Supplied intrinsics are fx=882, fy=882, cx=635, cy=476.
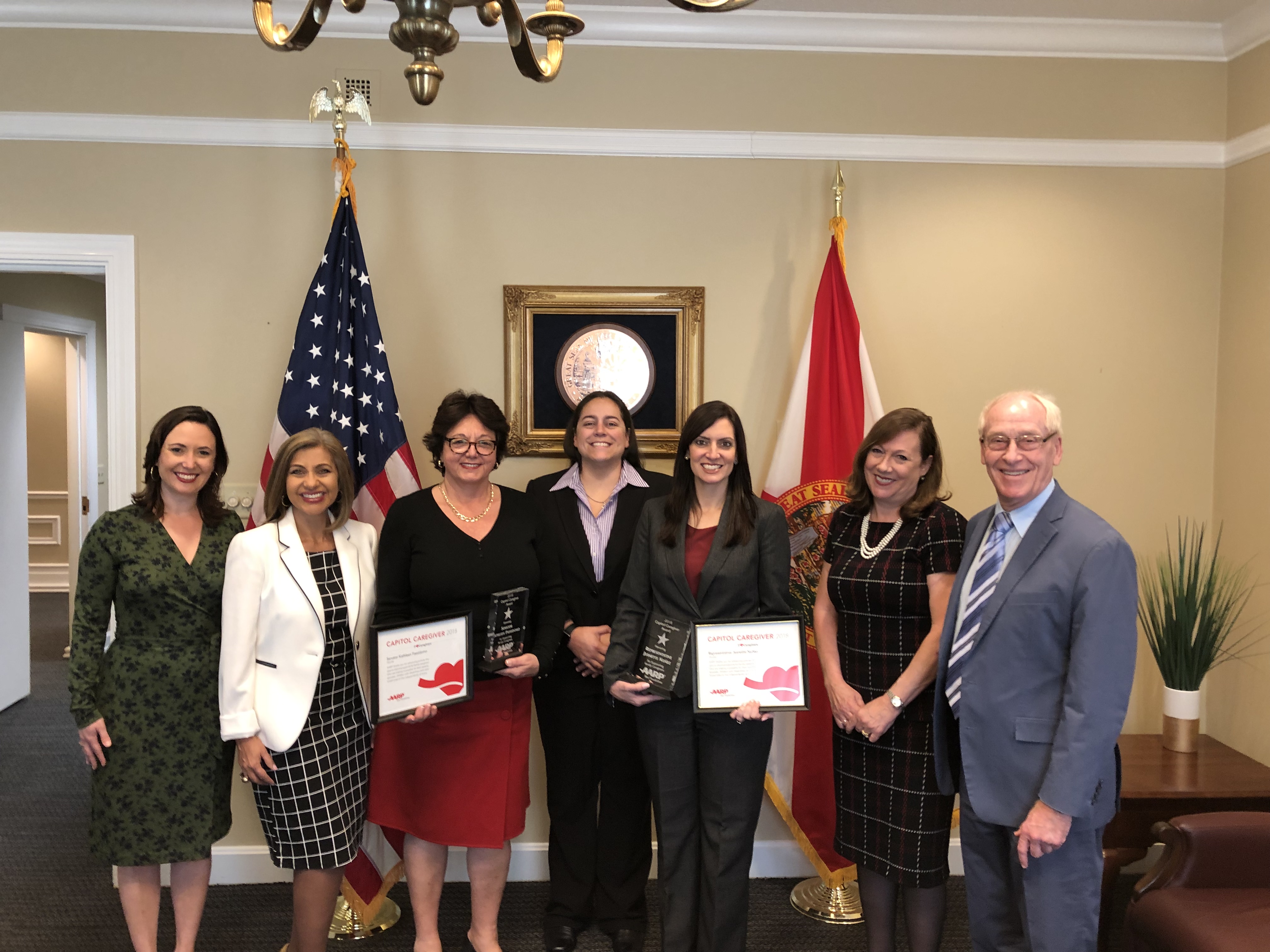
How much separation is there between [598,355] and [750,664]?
1382 mm

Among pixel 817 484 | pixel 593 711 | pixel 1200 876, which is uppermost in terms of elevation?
pixel 817 484

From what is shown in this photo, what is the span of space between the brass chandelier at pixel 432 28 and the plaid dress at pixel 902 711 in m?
1.42

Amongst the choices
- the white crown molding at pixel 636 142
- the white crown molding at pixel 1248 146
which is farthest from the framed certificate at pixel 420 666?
the white crown molding at pixel 1248 146

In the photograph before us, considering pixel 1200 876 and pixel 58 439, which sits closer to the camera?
pixel 1200 876

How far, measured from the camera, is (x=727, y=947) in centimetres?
244

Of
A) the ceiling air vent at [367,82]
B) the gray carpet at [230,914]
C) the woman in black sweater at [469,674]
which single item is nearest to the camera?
the woman in black sweater at [469,674]

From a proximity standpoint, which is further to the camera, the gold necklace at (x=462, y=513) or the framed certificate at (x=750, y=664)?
the gold necklace at (x=462, y=513)

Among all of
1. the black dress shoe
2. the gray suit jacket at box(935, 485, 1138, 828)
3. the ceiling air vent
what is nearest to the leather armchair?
the gray suit jacket at box(935, 485, 1138, 828)

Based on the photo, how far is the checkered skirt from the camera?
2326mm

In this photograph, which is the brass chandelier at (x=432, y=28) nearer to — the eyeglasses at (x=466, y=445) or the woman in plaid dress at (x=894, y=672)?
the eyeglasses at (x=466, y=445)

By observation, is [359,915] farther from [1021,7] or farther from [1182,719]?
[1021,7]

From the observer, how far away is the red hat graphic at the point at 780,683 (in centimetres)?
232

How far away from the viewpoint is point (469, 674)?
2396mm

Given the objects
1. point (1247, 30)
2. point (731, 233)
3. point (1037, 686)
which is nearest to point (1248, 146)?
point (1247, 30)
